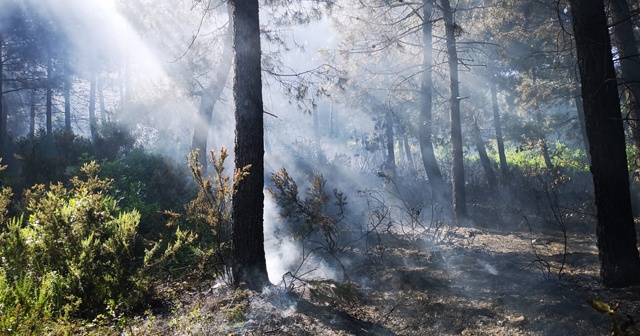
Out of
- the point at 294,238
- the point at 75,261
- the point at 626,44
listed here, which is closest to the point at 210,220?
the point at 75,261

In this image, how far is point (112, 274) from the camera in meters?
4.45

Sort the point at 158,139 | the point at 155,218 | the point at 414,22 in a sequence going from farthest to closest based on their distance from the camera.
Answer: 1. the point at 158,139
2. the point at 414,22
3. the point at 155,218

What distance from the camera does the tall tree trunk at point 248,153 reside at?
16.4 ft

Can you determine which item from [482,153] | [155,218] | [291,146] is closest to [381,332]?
[155,218]

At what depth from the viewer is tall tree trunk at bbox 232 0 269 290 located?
196 inches

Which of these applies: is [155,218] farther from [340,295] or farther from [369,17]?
[369,17]

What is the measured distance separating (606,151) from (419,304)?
2567 mm

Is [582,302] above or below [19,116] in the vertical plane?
below

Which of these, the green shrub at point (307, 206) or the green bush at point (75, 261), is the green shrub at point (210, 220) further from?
the green shrub at point (307, 206)

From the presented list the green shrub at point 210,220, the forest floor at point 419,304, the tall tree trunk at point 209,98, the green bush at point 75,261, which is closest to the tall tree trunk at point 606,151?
the forest floor at point 419,304

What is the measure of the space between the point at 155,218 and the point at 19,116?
3534 centimetres

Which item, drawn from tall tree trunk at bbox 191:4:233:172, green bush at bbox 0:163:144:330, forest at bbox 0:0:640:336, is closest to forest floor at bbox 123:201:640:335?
forest at bbox 0:0:640:336

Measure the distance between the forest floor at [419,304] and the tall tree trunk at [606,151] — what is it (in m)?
0.31

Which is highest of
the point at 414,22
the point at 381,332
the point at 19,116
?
the point at 19,116
